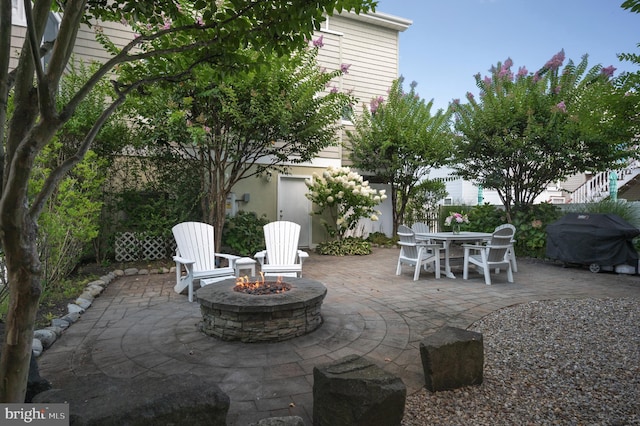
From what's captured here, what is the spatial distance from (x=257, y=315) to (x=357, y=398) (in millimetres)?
1490

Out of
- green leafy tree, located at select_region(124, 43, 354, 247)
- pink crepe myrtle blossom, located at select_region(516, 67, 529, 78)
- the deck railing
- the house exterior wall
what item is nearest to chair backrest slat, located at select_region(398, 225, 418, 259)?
green leafy tree, located at select_region(124, 43, 354, 247)

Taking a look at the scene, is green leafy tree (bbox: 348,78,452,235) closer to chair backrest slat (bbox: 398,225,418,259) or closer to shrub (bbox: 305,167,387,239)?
shrub (bbox: 305,167,387,239)

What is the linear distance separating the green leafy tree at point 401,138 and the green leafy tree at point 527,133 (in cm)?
69

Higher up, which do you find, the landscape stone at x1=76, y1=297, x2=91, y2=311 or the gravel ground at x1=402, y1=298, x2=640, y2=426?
the landscape stone at x1=76, y1=297, x2=91, y2=311

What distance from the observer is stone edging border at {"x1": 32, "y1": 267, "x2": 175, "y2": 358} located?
2.91 meters

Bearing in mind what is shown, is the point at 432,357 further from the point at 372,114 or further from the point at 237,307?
the point at 372,114

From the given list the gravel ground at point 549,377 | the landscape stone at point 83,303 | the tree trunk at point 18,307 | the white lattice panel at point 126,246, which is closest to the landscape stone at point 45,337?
the landscape stone at point 83,303

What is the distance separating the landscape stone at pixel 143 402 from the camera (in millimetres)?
1433

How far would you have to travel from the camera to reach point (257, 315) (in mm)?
3018

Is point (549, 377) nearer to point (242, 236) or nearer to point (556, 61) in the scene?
point (242, 236)

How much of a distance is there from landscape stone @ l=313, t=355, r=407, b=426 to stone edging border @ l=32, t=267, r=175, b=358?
209cm

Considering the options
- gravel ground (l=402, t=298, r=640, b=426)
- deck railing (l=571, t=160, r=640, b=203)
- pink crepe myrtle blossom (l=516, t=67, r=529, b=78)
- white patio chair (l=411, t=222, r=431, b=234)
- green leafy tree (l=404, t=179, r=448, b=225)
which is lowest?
gravel ground (l=402, t=298, r=640, b=426)

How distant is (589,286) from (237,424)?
5753mm

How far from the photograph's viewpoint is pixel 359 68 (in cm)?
1068
